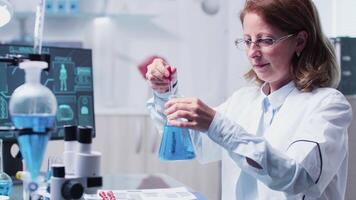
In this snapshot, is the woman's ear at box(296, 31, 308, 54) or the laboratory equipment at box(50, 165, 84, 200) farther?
the woman's ear at box(296, 31, 308, 54)

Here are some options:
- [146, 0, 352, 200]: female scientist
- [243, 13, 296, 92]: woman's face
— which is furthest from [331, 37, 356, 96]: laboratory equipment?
[243, 13, 296, 92]: woman's face

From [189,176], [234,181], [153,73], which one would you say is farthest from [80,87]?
[189,176]

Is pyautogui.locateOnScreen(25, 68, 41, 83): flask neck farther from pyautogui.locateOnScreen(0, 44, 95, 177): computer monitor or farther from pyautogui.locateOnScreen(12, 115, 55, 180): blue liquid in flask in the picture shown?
pyautogui.locateOnScreen(0, 44, 95, 177): computer monitor

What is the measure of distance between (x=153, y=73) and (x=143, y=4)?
140cm

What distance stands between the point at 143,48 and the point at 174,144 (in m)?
1.48

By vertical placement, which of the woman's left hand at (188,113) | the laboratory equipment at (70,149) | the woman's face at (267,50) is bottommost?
the laboratory equipment at (70,149)

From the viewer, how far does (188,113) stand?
1078 millimetres

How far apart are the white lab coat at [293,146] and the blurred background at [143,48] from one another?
116cm

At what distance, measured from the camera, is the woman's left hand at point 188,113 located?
3.54 ft

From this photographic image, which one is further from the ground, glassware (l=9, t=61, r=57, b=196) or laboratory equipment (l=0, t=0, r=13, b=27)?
laboratory equipment (l=0, t=0, r=13, b=27)

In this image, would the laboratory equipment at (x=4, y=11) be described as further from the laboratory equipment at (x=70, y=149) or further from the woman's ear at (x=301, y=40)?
the woman's ear at (x=301, y=40)

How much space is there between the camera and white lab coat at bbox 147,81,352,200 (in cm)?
114

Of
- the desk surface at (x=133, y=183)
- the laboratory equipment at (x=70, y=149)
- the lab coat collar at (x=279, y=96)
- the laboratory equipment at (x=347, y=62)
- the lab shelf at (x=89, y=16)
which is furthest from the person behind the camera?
the lab shelf at (x=89, y=16)

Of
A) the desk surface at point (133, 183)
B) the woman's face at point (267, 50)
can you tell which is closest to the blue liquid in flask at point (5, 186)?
the desk surface at point (133, 183)
